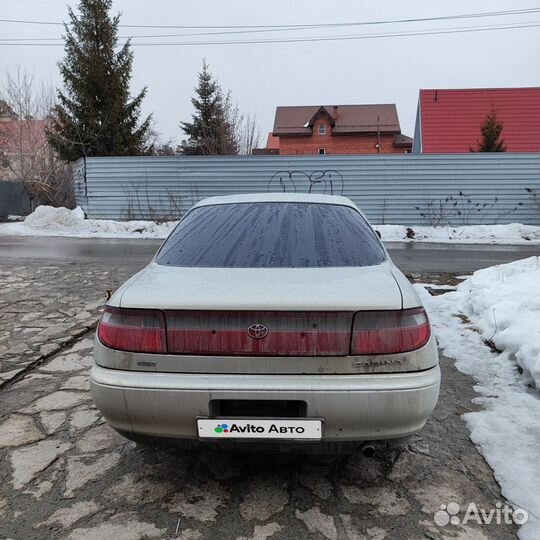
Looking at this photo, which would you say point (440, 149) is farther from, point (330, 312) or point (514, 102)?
point (330, 312)

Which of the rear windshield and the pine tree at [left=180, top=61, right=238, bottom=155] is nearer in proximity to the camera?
the rear windshield

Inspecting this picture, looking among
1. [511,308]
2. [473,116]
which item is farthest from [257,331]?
[473,116]

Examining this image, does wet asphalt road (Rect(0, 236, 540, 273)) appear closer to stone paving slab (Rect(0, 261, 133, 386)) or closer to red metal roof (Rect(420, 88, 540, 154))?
stone paving slab (Rect(0, 261, 133, 386))

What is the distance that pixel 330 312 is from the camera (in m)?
2.00

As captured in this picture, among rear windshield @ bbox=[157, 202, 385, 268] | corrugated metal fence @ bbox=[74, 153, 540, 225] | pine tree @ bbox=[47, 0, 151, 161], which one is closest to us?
rear windshield @ bbox=[157, 202, 385, 268]

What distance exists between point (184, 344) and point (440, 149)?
29.4 m

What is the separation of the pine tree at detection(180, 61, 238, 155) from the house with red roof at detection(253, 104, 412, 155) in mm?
15091

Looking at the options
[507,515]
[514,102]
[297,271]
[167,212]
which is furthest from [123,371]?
[514,102]

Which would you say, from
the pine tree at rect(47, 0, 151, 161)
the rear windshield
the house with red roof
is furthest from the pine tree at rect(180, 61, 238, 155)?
the rear windshield

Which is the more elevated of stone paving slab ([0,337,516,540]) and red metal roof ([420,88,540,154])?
red metal roof ([420,88,540,154])

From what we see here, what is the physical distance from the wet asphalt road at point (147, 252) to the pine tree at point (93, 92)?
802 centimetres

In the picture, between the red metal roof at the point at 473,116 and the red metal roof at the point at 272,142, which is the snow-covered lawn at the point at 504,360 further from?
the red metal roof at the point at 272,142

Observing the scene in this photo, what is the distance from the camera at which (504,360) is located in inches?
153

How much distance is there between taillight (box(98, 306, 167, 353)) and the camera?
2064 millimetres
